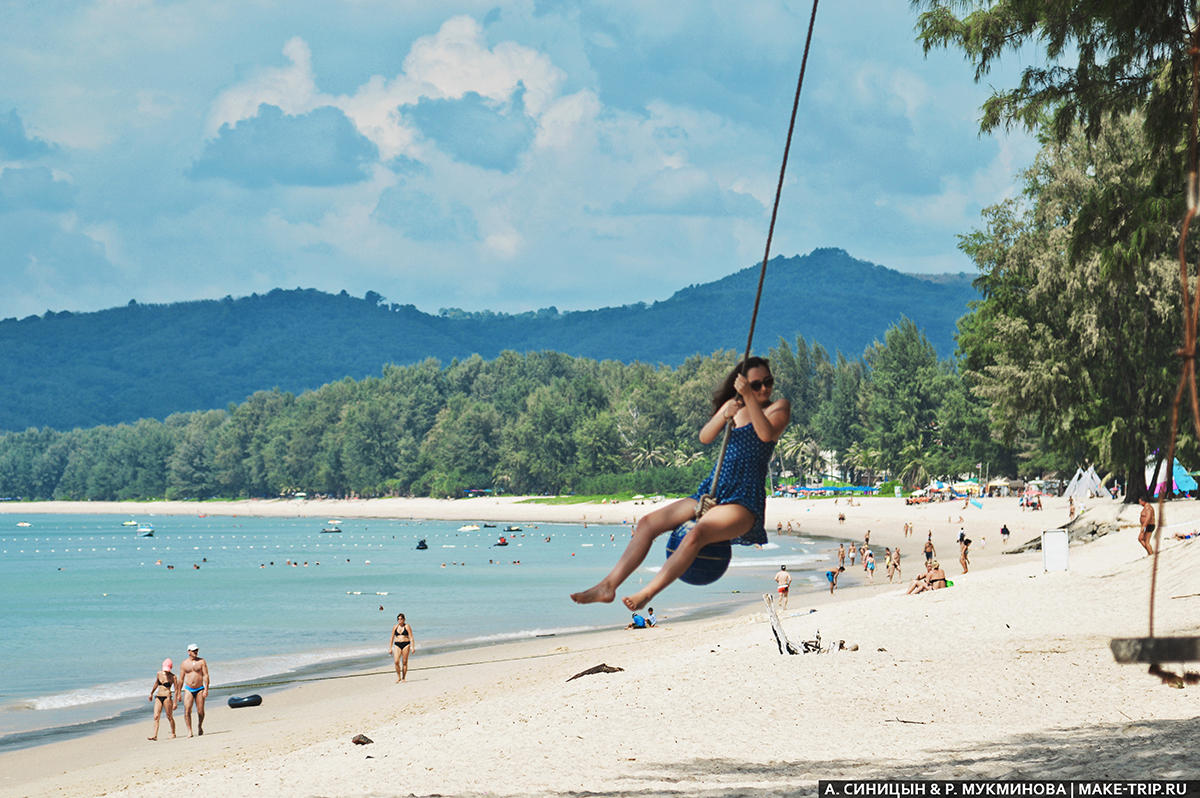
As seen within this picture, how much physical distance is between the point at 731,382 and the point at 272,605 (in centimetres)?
4842

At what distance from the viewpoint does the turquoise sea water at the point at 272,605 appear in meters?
31.9

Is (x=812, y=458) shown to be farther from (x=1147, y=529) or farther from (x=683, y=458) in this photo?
(x=1147, y=529)

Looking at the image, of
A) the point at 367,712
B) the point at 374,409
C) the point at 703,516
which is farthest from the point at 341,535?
the point at 703,516

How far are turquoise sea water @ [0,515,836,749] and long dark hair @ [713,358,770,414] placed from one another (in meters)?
20.1

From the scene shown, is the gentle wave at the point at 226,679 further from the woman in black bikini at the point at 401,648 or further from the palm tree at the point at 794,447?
the palm tree at the point at 794,447

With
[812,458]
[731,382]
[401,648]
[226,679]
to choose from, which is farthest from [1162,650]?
[812,458]

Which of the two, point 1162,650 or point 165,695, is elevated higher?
point 1162,650

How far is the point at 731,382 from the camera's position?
6.89 metres

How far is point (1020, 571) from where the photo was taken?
31219 mm

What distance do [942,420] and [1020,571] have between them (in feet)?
316

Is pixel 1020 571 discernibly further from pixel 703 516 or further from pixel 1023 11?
pixel 703 516

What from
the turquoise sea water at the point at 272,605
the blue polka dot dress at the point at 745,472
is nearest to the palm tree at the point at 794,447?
the turquoise sea water at the point at 272,605

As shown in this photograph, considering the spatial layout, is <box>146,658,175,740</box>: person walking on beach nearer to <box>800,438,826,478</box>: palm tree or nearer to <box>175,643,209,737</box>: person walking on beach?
<box>175,643,209,737</box>: person walking on beach

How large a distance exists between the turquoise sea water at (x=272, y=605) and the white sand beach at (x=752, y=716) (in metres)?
4.78
